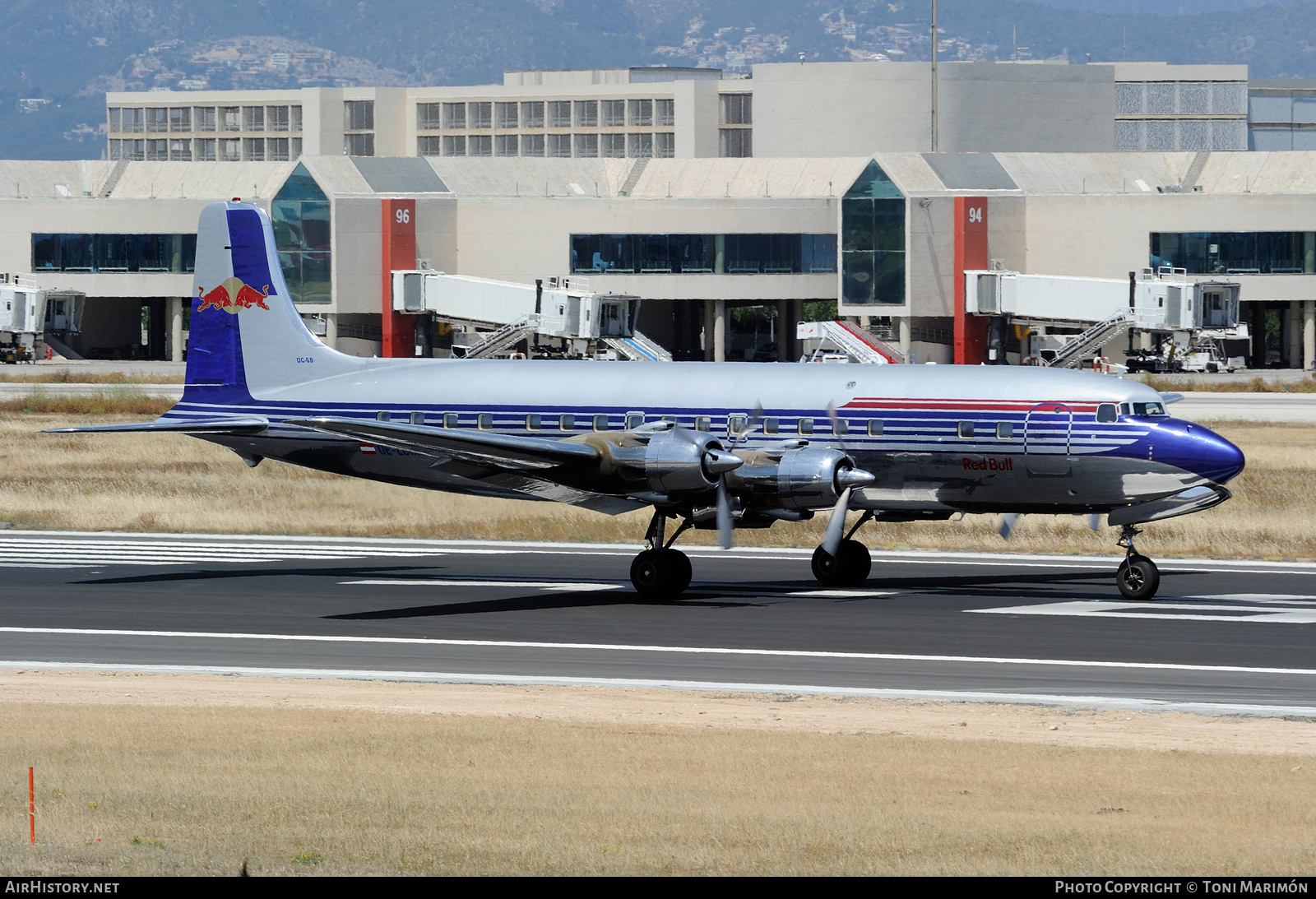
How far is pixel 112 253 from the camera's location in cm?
13288

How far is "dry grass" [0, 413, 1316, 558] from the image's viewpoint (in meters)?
42.2

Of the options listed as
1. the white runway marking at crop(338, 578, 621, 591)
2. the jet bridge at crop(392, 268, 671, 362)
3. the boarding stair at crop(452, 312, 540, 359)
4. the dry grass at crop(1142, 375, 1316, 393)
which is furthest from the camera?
the boarding stair at crop(452, 312, 540, 359)

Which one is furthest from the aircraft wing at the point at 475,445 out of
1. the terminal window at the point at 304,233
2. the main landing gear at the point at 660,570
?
the terminal window at the point at 304,233

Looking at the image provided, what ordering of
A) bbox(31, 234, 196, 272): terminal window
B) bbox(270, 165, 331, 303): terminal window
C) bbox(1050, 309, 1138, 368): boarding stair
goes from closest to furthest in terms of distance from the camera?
bbox(1050, 309, 1138, 368): boarding stair < bbox(270, 165, 331, 303): terminal window < bbox(31, 234, 196, 272): terminal window

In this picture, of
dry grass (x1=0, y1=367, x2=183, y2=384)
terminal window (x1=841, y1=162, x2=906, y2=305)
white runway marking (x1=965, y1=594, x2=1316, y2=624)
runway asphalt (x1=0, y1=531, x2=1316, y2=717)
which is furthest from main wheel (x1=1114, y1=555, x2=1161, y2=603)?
terminal window (x1=841, y1=162, x2=906, y2=305)

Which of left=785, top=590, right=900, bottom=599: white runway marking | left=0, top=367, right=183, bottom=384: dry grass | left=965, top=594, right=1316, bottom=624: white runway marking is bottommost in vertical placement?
left=785, top=590, right=900, bottom=599: white runway marking

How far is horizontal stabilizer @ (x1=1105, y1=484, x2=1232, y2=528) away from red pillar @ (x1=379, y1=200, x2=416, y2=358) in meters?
96.7

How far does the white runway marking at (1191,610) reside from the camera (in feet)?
96.1

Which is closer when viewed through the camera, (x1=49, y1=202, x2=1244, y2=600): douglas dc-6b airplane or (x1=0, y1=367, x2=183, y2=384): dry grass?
(x1=49, y1=202, x2=1244, y2=600): douglas dc-6b airplane

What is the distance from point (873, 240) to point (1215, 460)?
90870 millimetres

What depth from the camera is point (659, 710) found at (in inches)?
853

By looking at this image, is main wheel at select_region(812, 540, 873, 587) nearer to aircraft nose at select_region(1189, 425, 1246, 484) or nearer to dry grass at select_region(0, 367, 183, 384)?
aircraft nose at select_region(1189, 425, 1246, 484)

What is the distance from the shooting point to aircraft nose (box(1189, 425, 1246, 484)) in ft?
100

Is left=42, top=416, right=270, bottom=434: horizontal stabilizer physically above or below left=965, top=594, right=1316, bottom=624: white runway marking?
above
